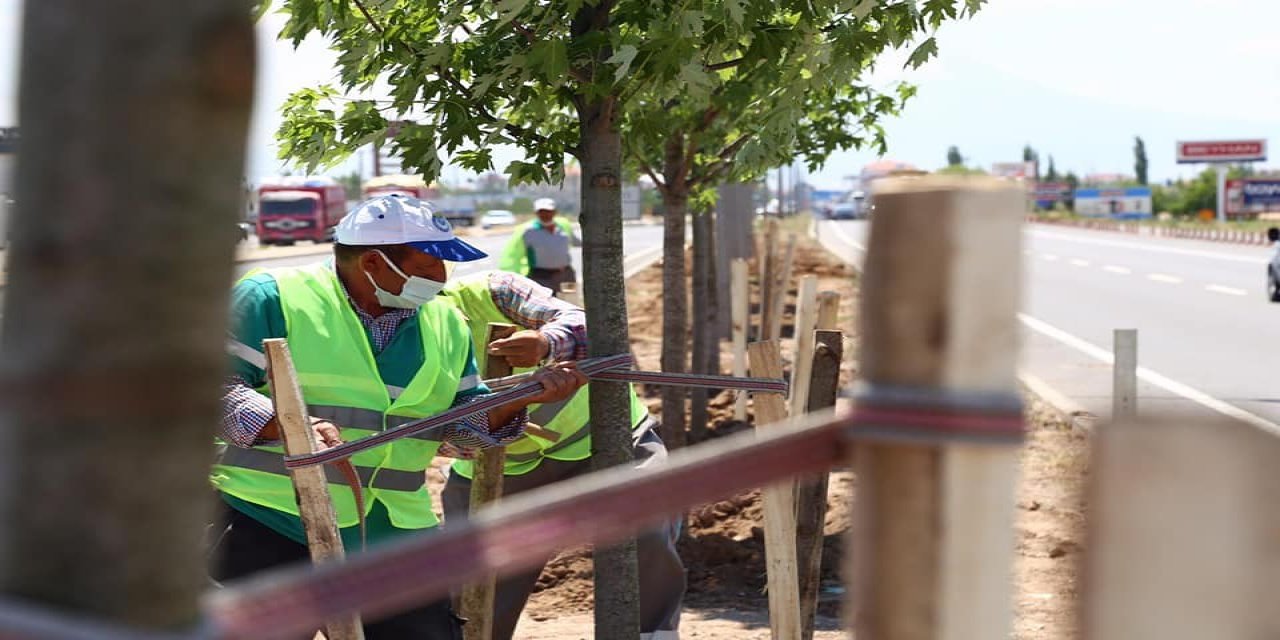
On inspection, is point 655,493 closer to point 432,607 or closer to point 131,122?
point 131,122

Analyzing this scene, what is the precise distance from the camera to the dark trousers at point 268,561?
14.1 ft

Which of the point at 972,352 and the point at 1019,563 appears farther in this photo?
the point at 1019,563

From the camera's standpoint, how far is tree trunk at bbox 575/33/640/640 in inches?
168

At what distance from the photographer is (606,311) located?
14.3ft

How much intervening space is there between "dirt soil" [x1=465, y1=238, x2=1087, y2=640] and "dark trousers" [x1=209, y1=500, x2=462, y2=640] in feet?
6.94

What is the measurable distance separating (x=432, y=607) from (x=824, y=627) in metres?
Result: 2.57

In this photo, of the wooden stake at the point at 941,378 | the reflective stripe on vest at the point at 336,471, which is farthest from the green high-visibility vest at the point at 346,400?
the wooden stake at the point at 941,378

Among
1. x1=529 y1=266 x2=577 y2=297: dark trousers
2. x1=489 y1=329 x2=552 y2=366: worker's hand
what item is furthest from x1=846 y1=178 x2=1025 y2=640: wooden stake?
x1=529 y1=266 x2=577 y2=297: dark trousers

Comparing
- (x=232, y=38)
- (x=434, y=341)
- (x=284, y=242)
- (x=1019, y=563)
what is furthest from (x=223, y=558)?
(x=284, y=242)

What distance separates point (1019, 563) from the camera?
Result: 23.9 ft

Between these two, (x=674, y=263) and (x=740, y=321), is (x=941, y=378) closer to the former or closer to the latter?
(x=674, y=263)

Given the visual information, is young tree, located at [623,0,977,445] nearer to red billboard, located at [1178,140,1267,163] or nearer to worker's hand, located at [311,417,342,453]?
worker's hand, located at [311,417,342,453]

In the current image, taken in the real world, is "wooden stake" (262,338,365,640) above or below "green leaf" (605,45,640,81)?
below

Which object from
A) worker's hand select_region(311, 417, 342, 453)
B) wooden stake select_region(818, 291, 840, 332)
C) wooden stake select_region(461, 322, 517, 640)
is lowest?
wooden stake select_region(461, 322, 517, 640)
